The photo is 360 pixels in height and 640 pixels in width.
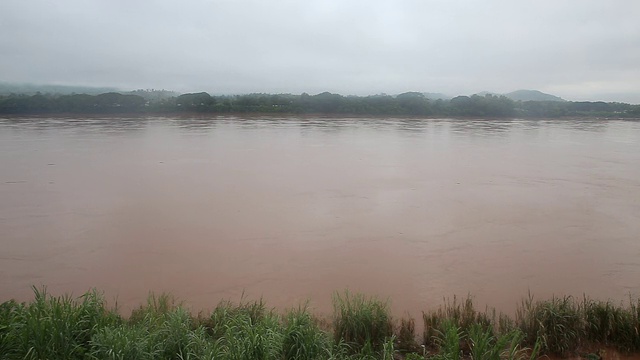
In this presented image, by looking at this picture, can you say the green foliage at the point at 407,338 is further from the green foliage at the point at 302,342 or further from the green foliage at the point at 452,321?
the green foliage at the point at 302,342

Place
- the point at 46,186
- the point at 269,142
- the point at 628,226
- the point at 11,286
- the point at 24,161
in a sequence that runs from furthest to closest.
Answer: the point at 269,142 < the point at 24,161 < the point at 46,186 < the point at 628,226 < the point at 11,286

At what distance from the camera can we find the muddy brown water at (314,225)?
14.1ft

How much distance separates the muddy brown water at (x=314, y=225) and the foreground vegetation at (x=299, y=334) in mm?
676

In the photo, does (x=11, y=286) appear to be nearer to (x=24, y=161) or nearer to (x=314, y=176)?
(x=314, y=176)

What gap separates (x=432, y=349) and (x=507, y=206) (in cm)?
483

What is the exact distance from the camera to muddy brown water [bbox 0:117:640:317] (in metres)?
4.30

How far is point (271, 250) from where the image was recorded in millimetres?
5191

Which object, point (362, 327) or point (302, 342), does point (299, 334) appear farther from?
point (362, 327)

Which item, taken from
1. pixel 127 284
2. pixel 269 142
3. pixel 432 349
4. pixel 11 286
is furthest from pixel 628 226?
pixel 269 142

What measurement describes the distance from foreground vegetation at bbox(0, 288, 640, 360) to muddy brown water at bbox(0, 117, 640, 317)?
68cm

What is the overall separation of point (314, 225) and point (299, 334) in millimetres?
3474

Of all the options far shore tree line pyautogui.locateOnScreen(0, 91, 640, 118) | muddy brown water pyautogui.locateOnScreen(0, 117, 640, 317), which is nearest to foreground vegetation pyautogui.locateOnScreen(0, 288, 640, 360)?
muddy brown water pyautogui.locateOnScreen(0, 117, 640, 317)

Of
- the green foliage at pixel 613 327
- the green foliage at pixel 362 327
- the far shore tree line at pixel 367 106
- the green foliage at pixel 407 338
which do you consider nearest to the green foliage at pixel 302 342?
the green foliage at pixel 362 327

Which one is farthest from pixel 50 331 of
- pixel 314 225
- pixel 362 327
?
pixel 314 225
